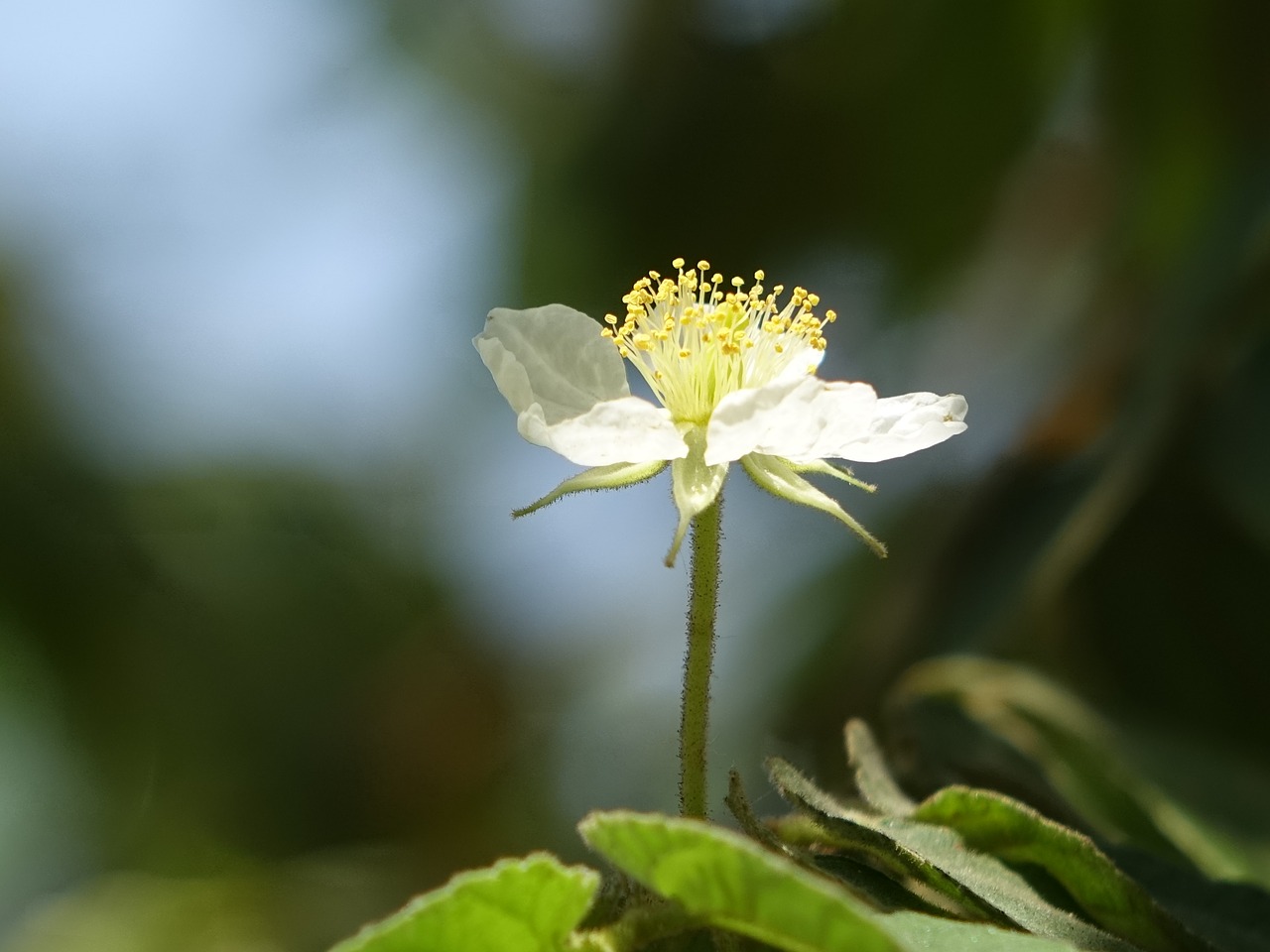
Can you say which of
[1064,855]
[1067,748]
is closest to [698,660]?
[1064,855]

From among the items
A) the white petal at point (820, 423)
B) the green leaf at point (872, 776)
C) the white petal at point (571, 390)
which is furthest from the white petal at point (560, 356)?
the green leaf at point (872, 776)

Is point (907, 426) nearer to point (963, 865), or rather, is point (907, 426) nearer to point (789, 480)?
point (789, 480)

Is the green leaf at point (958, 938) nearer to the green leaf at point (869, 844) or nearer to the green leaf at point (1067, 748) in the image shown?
the green leaf at point (869, 844)

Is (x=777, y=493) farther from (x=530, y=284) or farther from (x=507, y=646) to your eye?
(x=507, y=646)

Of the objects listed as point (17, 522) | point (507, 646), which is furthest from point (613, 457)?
point (17, 522)

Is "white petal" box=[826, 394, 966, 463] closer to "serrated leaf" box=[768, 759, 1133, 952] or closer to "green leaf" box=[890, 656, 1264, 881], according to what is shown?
"serrated leaf" box=[768, 759, 1133, 952]

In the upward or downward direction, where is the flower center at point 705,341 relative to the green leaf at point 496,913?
upward

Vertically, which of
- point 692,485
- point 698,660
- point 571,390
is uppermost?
point 571,390
